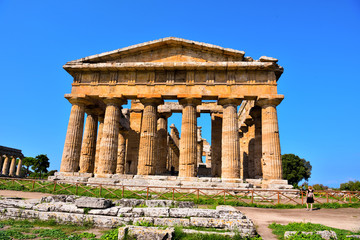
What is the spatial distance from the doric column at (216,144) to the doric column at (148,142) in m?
8.51

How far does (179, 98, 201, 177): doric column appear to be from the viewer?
19766mm

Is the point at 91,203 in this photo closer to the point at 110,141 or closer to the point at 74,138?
the point at 110,141

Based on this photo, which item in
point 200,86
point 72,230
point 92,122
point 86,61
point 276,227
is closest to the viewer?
point 72,230

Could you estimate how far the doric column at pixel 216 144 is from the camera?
26719mm

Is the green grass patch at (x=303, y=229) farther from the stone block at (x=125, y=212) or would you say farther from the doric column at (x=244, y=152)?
the doric column at (x=244, y=152)

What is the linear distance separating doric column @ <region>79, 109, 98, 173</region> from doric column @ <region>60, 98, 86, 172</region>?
1.90 meters

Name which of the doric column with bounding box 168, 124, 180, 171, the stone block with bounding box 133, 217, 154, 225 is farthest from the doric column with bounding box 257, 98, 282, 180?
the doric column with bounding box 168, 124, 180, 171

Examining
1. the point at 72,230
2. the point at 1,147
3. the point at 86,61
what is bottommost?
the point at 72,230

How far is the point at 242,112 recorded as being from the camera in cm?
2941

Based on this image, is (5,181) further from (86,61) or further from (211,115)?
(211,115)

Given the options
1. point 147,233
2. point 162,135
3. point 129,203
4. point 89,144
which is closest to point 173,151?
point 162,135

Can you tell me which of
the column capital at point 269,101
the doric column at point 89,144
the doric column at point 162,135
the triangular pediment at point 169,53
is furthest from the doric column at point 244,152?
the doric column at point 89,144

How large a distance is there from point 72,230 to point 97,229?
710 millimetres

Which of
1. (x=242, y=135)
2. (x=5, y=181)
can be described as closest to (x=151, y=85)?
(x=5, y=181)
